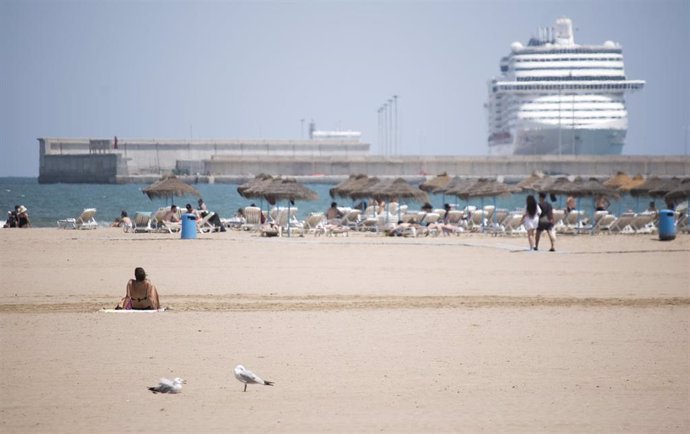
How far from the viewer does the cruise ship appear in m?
102

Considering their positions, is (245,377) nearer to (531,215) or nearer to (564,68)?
(531,215)

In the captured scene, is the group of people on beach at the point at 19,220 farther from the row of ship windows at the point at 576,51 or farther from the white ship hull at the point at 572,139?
the row of ship windows at the point at 576,51

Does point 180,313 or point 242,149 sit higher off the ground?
point 242,149

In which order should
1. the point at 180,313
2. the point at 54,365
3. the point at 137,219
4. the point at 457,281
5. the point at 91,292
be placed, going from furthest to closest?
the point at 137,219, the point at 457,281, the point at 91,292, the point at 180,313, the point at 54,365

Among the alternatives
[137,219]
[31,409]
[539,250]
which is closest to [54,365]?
[31,409]

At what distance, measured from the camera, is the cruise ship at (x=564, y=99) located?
101688 millimetres

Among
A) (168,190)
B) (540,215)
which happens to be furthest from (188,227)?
(540,215)

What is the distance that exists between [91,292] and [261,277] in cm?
253

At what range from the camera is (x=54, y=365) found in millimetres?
7582

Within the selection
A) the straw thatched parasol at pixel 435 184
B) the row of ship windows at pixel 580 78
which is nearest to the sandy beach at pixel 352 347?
the straw thatched parasol at pixel 435 184

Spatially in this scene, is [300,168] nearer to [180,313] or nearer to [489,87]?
[489,87]

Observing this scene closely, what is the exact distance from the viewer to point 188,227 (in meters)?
21.2

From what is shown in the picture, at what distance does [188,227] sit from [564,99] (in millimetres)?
84466

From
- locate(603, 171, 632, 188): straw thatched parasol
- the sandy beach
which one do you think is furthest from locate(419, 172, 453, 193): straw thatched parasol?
the sandy beach
